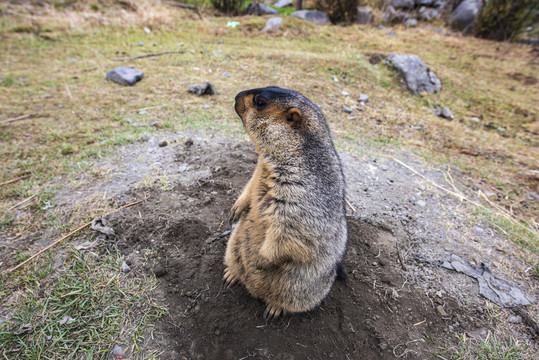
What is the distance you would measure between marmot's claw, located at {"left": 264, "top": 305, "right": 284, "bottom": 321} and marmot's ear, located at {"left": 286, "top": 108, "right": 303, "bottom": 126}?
1488 mm

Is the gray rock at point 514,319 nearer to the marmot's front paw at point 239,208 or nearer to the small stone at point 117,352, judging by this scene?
the marmot's front paw at point 239,208

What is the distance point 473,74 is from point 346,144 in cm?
727

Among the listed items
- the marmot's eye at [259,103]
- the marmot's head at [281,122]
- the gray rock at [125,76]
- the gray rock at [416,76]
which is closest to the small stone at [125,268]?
the marmot's head at [281,122]

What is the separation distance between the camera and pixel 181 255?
259 centimetres

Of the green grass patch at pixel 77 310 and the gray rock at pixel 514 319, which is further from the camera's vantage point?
the gray rock at pixel 514 319

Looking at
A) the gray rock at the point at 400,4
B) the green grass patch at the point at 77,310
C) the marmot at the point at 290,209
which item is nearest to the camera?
the green grass patch at the point at 77,310

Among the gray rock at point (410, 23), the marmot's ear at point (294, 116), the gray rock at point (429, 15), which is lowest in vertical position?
the marmot's ear at point (294, 116)

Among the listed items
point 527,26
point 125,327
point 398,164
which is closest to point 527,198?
point 398,164

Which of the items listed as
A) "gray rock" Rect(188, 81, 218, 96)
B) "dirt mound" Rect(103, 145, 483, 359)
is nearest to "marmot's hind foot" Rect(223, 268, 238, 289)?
"dirt mound" Rect(103, 145, 483, 359)

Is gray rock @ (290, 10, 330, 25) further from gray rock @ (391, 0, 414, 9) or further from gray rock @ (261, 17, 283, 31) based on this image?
gray rock @ (391, 0, 414, 9)

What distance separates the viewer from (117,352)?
6.24ft

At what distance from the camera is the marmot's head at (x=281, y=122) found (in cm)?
214

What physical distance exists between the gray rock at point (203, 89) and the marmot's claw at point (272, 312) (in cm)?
503

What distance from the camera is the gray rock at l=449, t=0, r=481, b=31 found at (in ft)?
42.1
